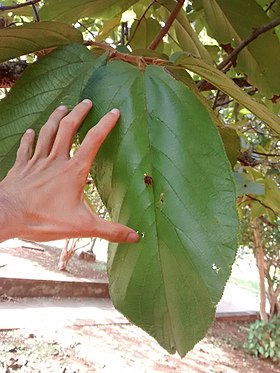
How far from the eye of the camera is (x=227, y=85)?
0.43 m

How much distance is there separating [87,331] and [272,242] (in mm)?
1802

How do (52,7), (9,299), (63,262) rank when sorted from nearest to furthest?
(52,7) < (9,299) < (63,262)

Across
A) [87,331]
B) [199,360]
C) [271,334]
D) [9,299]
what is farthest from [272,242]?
[9,299]

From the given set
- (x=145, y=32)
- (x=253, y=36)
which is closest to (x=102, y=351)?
(x=145, y=32)

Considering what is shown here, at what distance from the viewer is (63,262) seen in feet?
17.9

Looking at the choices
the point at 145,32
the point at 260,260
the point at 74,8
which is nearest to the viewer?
the point at 74,8

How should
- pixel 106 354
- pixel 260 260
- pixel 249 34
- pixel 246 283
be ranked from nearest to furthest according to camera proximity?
pixel 249 34 → pixel 106 354 → pixel 260 260 → pixel 246 283

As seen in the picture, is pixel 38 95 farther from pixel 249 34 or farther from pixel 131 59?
pixel 249 34

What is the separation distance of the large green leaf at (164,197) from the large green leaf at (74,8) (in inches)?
12.5

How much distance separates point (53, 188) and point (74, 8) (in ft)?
1.29

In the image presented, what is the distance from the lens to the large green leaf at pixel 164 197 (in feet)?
1.26

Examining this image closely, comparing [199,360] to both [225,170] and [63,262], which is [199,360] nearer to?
[63,262]

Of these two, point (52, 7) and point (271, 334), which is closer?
point (52, 7)

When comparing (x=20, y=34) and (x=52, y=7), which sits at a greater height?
(x=52, y=7)
